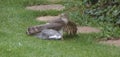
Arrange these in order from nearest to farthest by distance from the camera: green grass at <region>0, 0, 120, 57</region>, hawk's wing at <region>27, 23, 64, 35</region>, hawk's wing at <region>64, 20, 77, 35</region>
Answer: green grass at <region>0, 0, 120, 57</region> < hawk's wing at <region>27, 23, 64, 35</region> < hawk's wing at <region>64, 20, 77, 35</region>

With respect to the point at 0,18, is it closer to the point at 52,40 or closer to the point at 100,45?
the point at 52,40

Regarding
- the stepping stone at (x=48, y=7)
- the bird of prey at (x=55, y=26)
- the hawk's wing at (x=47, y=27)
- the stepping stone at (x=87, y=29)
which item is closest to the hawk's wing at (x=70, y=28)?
the bird of prey at (x=55, y=26)

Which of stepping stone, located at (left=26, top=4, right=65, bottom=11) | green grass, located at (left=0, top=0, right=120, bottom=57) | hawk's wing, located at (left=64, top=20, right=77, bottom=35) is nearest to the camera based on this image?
green grass, located at (left=0, top=0, right=120, bottom=57)

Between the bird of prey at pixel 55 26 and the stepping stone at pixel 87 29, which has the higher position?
the bird of prey at pixel 55 26

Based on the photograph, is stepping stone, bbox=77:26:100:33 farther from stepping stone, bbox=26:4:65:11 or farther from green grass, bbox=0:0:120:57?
stepping stone, bbox=26:4:65:11

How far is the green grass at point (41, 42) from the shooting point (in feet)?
24.1

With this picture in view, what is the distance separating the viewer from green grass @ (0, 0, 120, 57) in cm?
734

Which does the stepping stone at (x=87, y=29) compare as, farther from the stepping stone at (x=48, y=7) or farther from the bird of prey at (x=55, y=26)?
the stepping stone at (x=48, y=7)

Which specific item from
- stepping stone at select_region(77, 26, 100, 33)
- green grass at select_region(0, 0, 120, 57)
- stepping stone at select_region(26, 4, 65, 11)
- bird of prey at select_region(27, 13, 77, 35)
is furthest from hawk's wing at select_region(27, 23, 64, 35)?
stepping stone at select_region(26, 4, 65, 11)

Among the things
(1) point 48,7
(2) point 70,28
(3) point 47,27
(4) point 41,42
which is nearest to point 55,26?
(3) point 47,27

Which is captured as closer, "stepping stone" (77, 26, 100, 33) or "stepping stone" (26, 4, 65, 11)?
"stepping stone" (77, 26, 100, 33)

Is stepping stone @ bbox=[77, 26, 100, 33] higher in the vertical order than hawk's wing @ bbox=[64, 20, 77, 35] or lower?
lower

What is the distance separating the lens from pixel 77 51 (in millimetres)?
7691

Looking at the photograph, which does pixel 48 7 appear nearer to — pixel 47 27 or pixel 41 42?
pixel 47 27
